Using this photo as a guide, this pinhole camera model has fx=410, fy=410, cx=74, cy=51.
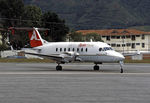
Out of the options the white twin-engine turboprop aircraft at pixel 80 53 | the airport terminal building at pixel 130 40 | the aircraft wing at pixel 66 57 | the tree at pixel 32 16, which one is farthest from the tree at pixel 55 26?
the aircraft wing at pixel 66 57

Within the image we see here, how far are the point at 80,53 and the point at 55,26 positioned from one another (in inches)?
2717

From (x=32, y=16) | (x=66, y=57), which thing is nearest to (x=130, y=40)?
(x=32, y=16)

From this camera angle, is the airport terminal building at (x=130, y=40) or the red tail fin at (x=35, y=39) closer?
the red tail fin at (x=35, y=39)

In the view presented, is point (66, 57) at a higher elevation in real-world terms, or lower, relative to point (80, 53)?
lower

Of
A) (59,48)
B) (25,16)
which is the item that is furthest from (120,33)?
(59,48)

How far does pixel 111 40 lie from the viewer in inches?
5832

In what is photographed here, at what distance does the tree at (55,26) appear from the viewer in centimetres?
10388

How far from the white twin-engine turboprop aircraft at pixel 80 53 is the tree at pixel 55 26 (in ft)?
209

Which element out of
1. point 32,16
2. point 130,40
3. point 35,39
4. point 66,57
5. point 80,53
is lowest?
point 66,57

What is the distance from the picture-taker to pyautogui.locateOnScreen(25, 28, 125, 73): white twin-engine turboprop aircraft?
114 ft

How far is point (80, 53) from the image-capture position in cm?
3672

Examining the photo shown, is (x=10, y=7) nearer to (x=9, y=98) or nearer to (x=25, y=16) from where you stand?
(x=25, y=16)

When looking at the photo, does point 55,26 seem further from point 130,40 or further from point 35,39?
point 35,39

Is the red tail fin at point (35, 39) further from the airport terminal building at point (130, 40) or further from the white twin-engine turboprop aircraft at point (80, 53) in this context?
the airport terminal building at point (130, 40)
